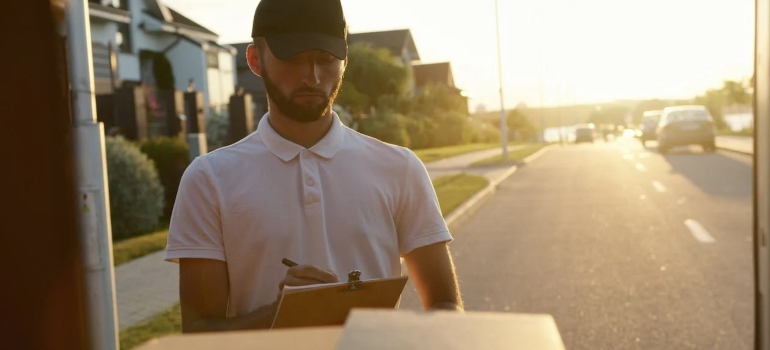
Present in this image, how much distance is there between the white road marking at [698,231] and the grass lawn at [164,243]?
3350 millimetres

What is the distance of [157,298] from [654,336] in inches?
170

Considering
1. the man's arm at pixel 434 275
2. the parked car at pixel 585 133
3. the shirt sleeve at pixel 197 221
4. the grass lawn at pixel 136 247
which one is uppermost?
the shirt sleeve at pixel 197 221

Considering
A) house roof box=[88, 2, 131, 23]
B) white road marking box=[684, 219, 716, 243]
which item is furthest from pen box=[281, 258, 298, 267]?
house roof box=[88, 2, 131, 23]

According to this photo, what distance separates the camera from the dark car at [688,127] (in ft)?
119

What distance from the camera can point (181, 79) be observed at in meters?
47.3

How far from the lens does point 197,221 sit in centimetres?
244

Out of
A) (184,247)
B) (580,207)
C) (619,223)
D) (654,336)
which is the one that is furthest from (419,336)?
(580,207)

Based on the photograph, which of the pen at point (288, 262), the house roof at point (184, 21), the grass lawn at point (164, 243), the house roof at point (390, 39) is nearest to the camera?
the pen at point (288, 262)

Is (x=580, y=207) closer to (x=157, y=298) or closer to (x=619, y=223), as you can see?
(x=619, y=223)

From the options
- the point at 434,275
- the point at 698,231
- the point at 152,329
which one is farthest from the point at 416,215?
the point at 698,231

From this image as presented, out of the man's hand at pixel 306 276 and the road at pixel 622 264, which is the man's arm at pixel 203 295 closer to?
the man's hand at pixel 306 276

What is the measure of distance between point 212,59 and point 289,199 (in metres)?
47.4

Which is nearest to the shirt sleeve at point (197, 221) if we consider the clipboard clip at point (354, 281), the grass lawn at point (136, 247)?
the clipboard clip at point (354, 281)

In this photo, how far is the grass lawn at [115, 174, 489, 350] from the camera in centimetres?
707
